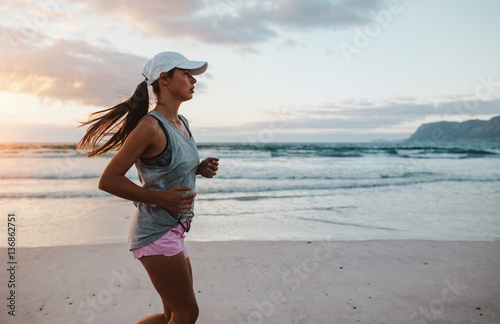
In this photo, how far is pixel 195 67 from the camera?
1.94 meters

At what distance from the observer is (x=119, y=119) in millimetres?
2041

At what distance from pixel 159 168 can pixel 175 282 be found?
606 mm

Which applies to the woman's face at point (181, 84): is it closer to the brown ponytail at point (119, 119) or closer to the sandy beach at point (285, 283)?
the brown ponytail at point (119, 119)

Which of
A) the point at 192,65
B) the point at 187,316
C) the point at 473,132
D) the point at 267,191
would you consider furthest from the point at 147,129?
the point at 473,132

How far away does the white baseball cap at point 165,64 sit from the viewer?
75.7 inches

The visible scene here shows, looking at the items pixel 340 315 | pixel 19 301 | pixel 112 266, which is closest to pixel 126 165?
pixel 340 315

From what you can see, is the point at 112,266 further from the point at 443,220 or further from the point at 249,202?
the point at 443,220

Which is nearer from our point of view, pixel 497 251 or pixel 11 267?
pixel 11 267

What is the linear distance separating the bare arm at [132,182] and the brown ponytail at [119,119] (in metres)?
0.30

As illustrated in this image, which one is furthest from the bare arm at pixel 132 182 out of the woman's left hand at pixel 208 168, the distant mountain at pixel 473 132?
the distant mountain at pixel 473 132

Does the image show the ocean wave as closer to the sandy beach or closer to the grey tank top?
the sandy beach

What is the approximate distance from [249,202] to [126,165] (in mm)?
7654

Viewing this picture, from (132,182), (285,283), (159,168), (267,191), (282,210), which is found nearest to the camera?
(132,182)

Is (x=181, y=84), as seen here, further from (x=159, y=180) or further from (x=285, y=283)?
(x=285, y=283)
